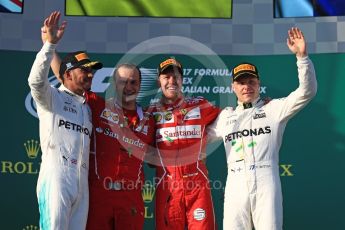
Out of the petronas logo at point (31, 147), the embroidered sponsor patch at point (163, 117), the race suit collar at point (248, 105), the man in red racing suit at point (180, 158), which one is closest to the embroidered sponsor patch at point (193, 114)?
the man in red racing suit at point (180, 158)

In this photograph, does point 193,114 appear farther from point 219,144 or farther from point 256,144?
point 219,144

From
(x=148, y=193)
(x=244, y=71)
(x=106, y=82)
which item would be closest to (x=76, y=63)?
(x=244, y=71)

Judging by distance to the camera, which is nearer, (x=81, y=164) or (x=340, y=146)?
(x=81, y=164)

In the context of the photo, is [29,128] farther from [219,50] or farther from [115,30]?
[219,50]

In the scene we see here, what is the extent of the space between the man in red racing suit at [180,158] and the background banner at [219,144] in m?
1.67

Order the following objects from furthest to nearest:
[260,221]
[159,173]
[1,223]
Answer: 1. [1,223]
2. [159,173]
3. [260,221]

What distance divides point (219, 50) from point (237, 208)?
270 cm

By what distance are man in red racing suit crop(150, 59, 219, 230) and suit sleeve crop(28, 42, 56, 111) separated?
961 mm

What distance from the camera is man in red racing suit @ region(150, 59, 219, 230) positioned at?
4.05 metres

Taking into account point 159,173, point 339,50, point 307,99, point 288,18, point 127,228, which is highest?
point 288,18

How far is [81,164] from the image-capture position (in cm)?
383

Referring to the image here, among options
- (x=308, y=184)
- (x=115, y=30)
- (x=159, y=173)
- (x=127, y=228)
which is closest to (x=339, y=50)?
(x=308, y=184)

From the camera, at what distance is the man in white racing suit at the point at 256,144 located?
379 centimetres

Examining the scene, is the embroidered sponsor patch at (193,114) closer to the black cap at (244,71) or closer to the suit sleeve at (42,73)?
the black cap at (244,71)
